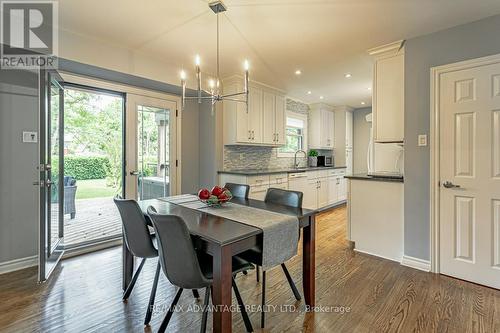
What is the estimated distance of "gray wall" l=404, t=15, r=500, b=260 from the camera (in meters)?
2.51

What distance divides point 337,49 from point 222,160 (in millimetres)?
2293

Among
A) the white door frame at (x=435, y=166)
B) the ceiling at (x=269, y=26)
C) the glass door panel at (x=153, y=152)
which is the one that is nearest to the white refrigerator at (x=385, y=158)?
the white door frame at (x=435, y=166)

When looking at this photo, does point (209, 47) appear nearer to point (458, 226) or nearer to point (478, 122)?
point (478, 122)

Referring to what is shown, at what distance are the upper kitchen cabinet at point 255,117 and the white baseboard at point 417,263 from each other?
267 cm

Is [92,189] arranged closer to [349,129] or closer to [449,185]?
[449,185]

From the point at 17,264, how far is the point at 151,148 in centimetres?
195

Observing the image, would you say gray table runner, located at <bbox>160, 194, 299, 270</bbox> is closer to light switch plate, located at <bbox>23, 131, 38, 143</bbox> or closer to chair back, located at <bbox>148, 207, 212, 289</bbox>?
chair back, located at <bbox>148, 207, 212, 289</bbox>

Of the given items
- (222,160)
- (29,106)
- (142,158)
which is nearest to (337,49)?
(222,160)

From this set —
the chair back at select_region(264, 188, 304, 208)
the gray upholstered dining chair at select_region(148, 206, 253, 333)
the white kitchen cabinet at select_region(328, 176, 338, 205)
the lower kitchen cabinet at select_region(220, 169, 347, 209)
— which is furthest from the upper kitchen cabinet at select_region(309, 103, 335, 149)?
the gray upholstered dining chair at select_region(148, 206, 253, 333)

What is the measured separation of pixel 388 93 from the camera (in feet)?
9.94

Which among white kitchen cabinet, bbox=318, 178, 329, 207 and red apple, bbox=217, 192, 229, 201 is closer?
red apple, bbox=217, 192, 229, 201

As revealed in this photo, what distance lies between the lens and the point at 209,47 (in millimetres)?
2984

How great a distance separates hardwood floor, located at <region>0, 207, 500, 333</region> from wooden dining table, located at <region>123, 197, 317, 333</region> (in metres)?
0.23

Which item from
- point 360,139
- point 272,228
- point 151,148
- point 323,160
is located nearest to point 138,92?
point 151,148
